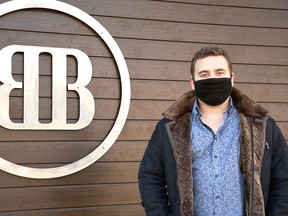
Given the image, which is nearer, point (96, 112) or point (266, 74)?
point (96, 112)

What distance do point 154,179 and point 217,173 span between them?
1.02 ft

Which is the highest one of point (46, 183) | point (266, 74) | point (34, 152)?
point (266, 74)

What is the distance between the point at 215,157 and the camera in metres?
1.83

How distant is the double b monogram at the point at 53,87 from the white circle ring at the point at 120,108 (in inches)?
7.2

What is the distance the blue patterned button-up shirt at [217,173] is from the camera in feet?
5.95

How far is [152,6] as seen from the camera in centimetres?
293

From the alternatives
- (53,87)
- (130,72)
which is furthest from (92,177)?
(130,72)

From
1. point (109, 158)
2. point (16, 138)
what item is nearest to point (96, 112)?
point (109, 158)

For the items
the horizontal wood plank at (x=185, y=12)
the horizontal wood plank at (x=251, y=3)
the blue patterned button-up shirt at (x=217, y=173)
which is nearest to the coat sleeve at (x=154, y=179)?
the blue patterned button-up shirt at (x=217, y=173)

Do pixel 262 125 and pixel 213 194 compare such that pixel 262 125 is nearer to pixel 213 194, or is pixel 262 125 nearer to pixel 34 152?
pixel 213 194

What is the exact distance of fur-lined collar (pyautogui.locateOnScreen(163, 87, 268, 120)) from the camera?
6.36 feet

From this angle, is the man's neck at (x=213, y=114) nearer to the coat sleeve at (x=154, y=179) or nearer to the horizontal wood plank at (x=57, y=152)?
the coat sleeve at (x=154, y=179)

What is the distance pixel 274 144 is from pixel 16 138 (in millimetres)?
1516

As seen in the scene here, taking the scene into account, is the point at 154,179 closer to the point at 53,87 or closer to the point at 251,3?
the point at 53,87
